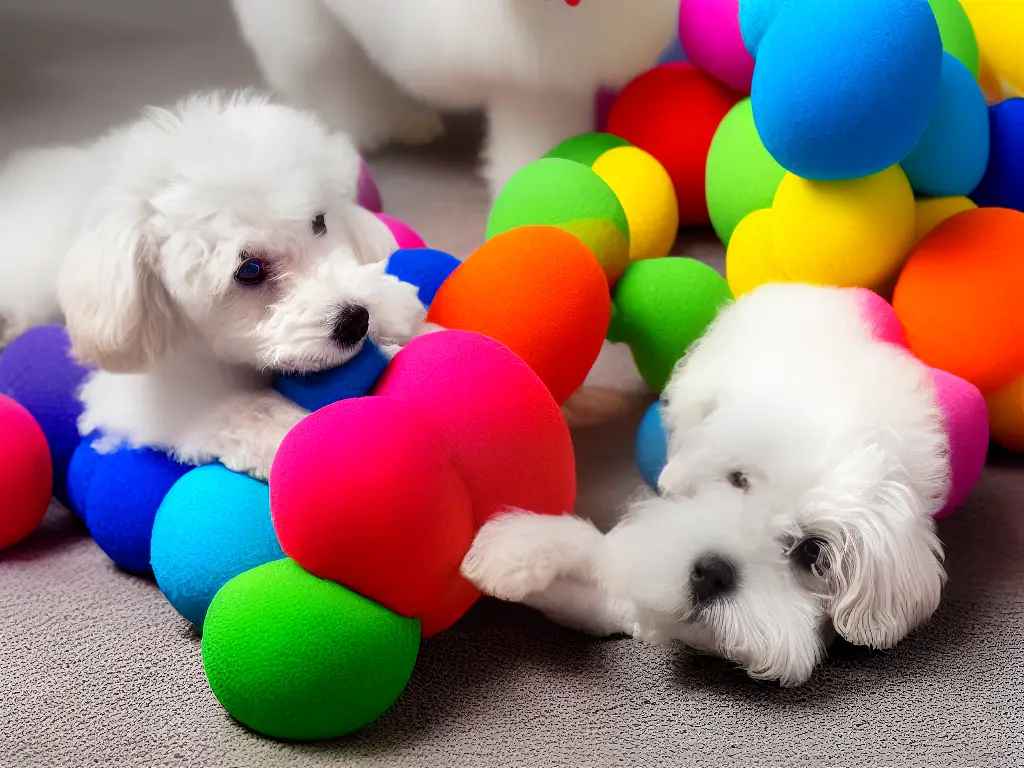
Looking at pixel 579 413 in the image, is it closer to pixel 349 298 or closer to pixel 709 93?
pixel 349 298

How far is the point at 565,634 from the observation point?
100cm

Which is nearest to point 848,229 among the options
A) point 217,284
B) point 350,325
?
point 350,325

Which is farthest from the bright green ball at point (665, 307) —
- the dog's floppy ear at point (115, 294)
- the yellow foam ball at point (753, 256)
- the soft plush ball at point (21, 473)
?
the soft plush ball at point (21, 473)

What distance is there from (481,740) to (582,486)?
426 mm

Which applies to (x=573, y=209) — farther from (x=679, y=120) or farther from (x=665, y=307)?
(x=679, y=120)

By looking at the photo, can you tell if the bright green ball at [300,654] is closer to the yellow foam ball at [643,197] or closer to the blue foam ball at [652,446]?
the blue foam ball at [652,446]

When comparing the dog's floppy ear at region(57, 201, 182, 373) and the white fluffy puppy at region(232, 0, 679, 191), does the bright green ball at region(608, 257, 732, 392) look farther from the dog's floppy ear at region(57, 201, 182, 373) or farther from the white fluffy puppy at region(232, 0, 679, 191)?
the dog's floppy ear at region(57, 201, 182, 373)

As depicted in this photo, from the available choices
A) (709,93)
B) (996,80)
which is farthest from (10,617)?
(996,80)

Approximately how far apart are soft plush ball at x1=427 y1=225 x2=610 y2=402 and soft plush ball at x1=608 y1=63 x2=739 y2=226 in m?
0.54

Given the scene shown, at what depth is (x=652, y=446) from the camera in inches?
46.4

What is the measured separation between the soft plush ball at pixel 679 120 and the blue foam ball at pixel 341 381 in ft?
2.54

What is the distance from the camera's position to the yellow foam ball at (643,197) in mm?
1489

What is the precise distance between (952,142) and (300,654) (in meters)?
0.89

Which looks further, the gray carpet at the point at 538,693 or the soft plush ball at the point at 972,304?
the soft plush ball at the point at 972,304
